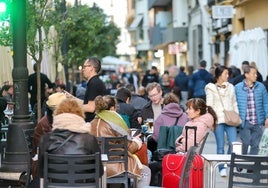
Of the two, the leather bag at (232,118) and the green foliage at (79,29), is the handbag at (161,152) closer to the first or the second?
the leather bag at (232,118)

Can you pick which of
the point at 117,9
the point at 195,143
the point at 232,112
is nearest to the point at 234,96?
the point at 232,112

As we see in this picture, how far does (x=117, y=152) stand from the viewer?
9797 millimetres

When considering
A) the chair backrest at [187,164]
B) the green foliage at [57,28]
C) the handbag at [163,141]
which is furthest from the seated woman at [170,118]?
the green foliage at [57,28]

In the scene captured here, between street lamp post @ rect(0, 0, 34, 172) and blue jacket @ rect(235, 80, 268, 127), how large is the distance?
158 inches

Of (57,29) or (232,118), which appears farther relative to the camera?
(57,29)

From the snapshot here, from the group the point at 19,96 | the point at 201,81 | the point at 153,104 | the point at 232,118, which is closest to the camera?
the point at 19,96

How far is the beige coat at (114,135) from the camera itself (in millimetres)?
9859

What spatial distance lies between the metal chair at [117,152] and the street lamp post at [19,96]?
7.50 ft

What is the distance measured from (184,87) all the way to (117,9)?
94.5 meters

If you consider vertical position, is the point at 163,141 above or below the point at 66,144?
below

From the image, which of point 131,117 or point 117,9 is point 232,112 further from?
point 117,9

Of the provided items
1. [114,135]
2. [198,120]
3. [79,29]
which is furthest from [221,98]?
[79,29]

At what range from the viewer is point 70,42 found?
34625mm

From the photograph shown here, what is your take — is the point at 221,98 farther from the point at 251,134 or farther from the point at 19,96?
the point at 19,96
